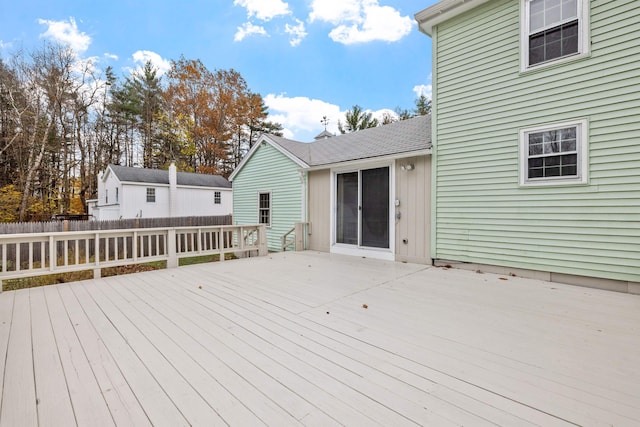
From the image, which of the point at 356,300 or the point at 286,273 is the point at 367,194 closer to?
the point at 286,273

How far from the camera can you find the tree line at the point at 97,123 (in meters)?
14.2

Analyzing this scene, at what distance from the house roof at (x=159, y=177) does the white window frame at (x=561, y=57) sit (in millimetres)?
17490

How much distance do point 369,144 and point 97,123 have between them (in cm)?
2045

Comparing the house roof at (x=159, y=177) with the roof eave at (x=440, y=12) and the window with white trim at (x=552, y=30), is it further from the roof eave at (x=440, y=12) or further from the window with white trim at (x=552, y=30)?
the window with white trim at (x=552, y=30)

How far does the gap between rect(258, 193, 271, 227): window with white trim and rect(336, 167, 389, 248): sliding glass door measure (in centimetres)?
301

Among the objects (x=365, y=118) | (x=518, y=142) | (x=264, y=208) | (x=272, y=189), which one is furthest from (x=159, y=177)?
(x=518, y=142)

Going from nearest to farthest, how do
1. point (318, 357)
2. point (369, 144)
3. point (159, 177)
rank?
1. point (318, 357)
2. point (369, 144)
3. point (159, 177)

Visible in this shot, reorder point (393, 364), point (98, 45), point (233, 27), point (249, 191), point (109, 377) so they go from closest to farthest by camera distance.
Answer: point (109, 377) < point (393, 364) < point (249, 191) < point (233, 27) < point (98, 45)

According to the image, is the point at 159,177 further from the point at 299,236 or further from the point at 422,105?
the point at 422,105

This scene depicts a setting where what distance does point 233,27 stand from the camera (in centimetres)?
1407

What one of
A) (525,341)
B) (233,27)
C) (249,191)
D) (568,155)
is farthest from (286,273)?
(233,27)

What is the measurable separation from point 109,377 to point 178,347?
0.46 meters

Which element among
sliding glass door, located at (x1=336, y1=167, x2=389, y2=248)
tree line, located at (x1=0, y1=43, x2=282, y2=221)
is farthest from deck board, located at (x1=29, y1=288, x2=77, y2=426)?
tree line, located at (x1=0, y1=43, x2=282, y2=221)

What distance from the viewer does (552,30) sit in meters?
4.33
